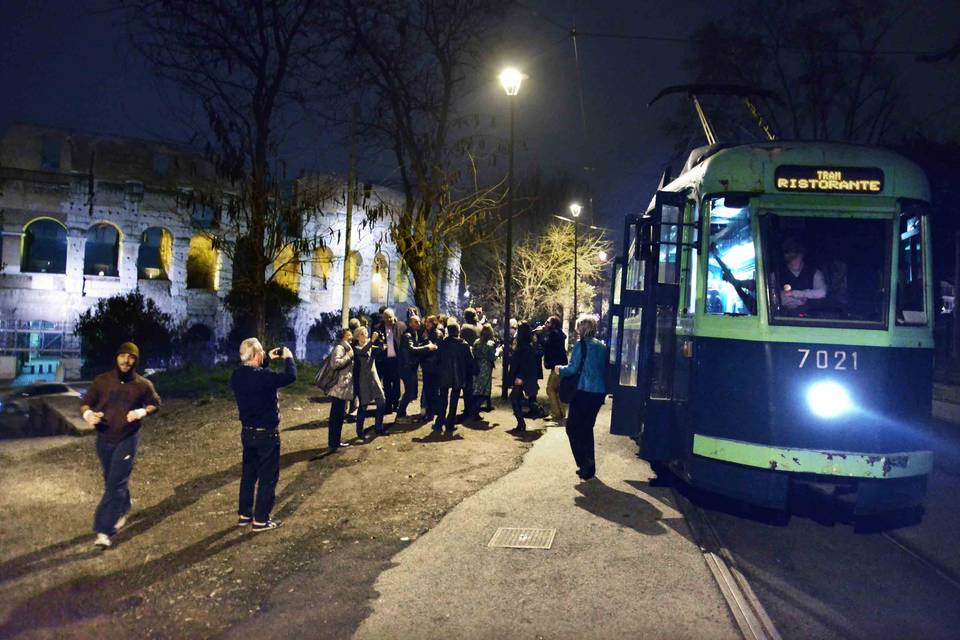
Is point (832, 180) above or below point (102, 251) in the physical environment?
below

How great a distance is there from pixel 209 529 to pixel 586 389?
13.4 feet

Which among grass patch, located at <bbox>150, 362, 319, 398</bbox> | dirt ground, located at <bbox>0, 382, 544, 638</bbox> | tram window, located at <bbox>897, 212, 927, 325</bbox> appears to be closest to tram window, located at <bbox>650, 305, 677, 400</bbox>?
tram window, located at <bbox>897, 212, 927, 325</bbox>

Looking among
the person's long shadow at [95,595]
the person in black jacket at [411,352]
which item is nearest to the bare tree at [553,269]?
the person in black jacket at [411,352]

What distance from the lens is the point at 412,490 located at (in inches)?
317

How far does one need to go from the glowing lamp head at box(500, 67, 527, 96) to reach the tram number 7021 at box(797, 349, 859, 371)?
11804 mm

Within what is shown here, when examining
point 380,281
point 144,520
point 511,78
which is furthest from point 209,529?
point 380,281

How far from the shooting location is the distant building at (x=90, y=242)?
28406 millimetres

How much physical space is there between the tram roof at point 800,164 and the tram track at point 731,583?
3.02 metres

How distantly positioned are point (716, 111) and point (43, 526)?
27.7m

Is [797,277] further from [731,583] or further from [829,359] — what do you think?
[731,583]

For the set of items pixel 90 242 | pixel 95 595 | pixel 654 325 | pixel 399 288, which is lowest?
pixel 95 595

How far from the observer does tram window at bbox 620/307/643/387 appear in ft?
26.2

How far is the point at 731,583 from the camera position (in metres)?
5.18

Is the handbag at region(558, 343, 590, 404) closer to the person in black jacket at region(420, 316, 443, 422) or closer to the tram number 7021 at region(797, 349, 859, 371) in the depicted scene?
the tram number 7021 at region(797, 349, 859, 371)
